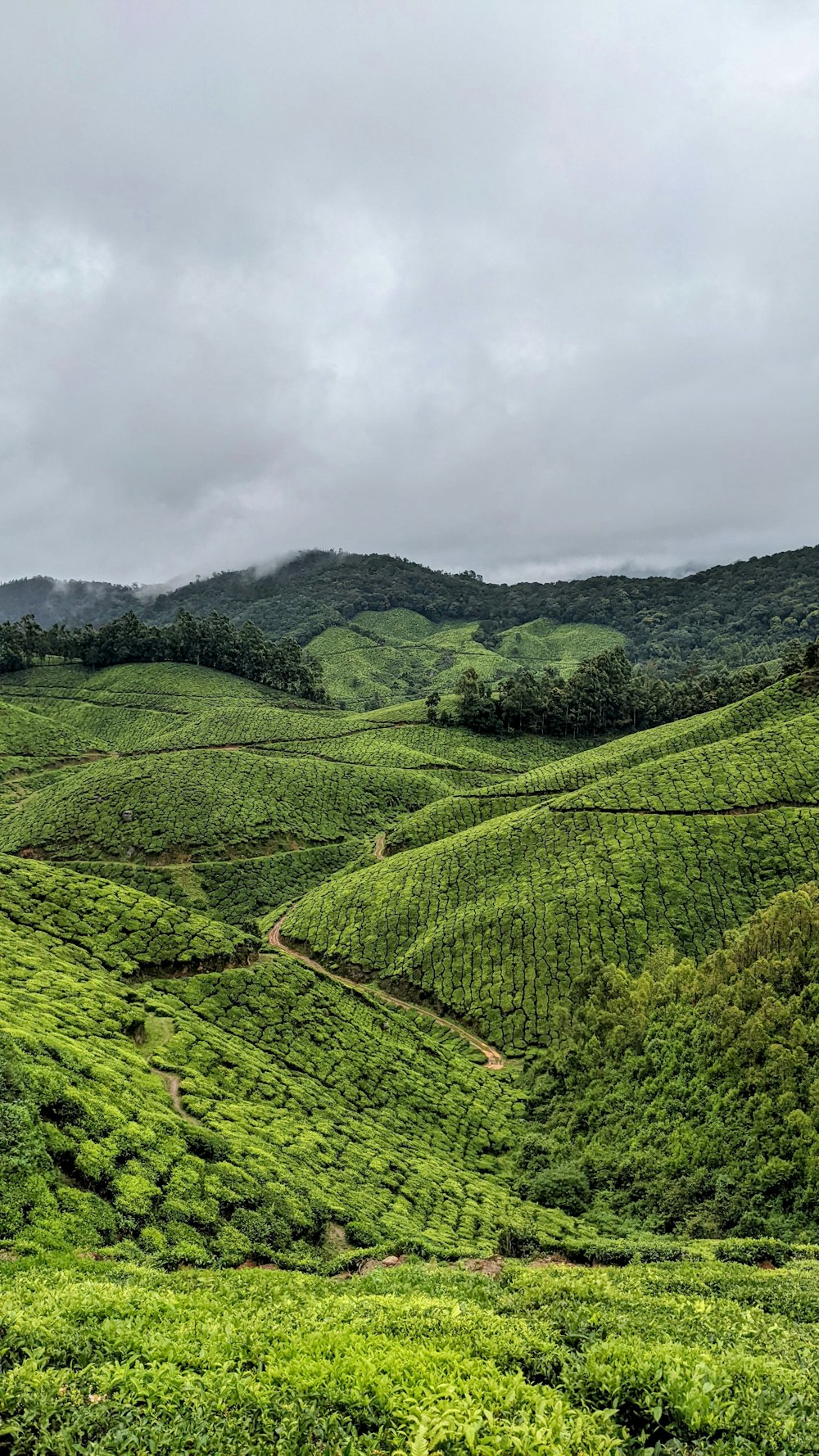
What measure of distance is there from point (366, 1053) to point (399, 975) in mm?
12119

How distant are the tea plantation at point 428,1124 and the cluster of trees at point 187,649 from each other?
74751mm

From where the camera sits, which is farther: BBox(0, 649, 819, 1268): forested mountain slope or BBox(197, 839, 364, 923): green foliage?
BBox(197, 839, 364, 923): green foliage

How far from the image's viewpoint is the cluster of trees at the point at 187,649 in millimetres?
133000

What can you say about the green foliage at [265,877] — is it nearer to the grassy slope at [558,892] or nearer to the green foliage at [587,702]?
the grassy slope at [558,892]

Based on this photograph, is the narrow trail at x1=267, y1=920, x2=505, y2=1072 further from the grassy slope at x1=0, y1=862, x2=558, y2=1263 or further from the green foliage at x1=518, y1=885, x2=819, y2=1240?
the green foliage at x1=518, y1=885, x2=819, y2=1240

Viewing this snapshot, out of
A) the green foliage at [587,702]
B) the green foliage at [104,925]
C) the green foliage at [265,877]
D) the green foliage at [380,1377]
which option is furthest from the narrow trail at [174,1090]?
the green foliage at [587,702]

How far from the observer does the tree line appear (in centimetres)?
10856

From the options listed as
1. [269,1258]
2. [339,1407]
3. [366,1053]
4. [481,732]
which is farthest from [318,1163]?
[481,732]

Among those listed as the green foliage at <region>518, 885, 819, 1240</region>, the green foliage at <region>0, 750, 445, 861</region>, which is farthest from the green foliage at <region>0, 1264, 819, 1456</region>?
the green foliage at <region>0, 750, 445, 861</region>

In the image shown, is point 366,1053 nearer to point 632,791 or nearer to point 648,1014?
point 648,1014

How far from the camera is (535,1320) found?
33.0 feet

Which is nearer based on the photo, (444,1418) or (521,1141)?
(444,1418)

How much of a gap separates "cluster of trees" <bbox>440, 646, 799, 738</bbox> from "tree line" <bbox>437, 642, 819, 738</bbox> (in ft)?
0.45

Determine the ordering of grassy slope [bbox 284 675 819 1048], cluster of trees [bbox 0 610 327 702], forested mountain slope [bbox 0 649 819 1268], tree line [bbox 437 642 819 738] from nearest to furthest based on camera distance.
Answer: forested mountain slope [bbox 0 649 819 1268], grassy slope [bbox 284 675 819 1048], tree line [bbox 437 642 819 738], cluster of trees [bbox 0 610 327 702]
